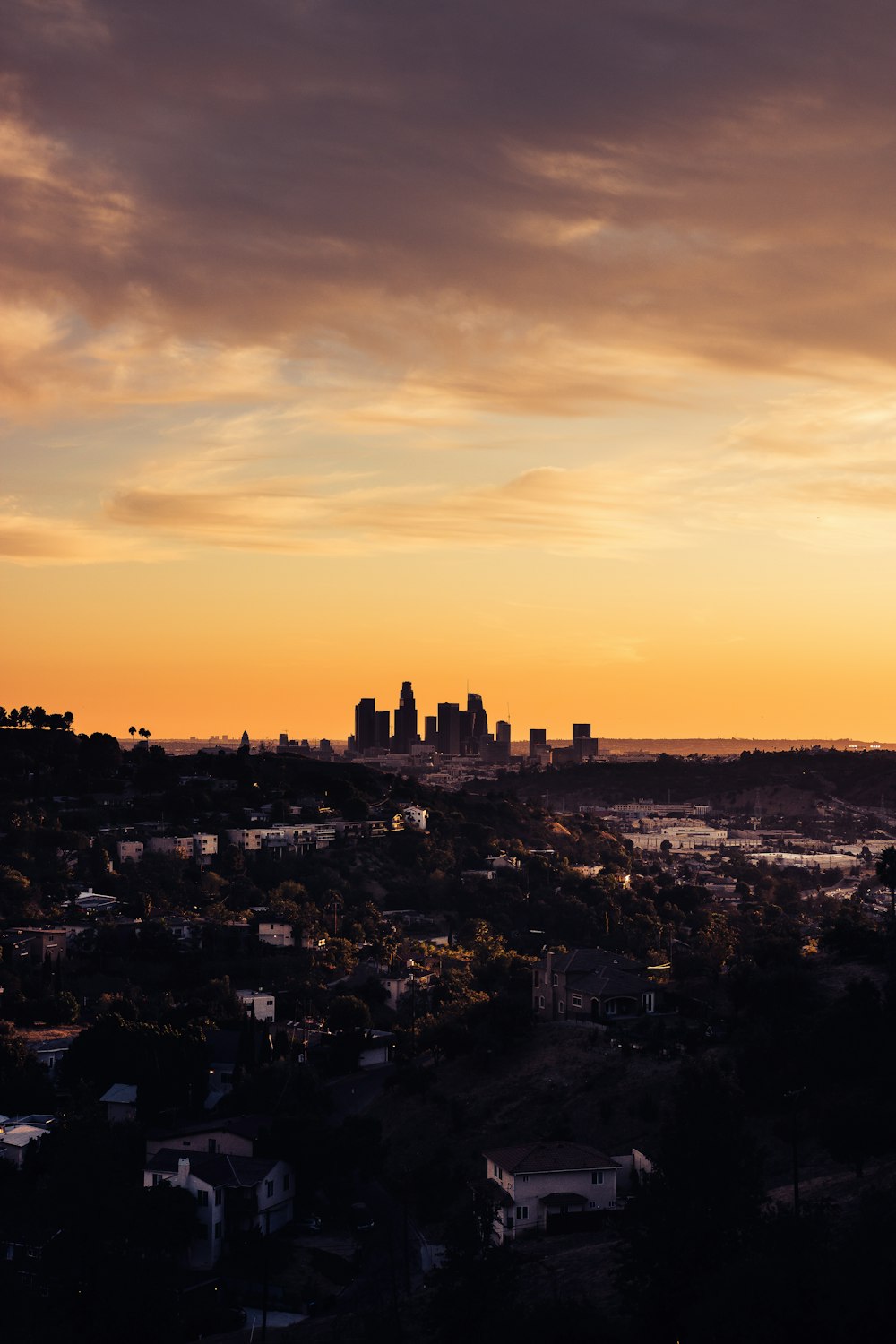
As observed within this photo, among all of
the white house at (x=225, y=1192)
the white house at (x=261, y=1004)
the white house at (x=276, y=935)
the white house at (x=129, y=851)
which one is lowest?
the white house at (x=225, y=1192)

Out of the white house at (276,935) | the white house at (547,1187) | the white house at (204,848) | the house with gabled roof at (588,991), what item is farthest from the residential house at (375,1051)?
the white house at (204,848)

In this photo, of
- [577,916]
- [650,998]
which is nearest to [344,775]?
[577,916]

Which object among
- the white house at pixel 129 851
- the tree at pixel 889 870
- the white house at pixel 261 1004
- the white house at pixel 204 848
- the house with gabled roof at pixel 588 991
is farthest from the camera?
the white house at pixel 204 848

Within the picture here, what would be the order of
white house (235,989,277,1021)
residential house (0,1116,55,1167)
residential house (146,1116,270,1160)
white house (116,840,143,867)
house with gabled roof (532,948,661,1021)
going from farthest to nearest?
white house (116,840,143,867) → white house (235,989,277,1021) → house with gabled roof (532,948,661,1021) → residential house (146,1116,270,1160) → residential house (0,1116,55,1167)

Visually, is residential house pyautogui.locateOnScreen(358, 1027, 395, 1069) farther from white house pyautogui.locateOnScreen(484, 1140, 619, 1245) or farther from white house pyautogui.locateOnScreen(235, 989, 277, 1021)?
white house pyautogui.locateOnScreen(484, 1140, 619, 1245)

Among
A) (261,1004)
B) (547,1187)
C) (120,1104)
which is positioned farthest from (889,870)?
(120,1104)

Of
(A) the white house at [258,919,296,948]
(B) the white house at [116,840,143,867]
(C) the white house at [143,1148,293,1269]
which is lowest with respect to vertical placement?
(C) the white house at [143,1148,293,1269]

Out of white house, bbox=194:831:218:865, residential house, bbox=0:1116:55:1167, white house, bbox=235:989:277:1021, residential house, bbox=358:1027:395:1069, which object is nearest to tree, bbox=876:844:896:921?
residential house, bbox=358:1027:395:1069

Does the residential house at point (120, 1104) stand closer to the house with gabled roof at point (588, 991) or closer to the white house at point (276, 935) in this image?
the house with gabled roof at point (588, 991)
